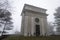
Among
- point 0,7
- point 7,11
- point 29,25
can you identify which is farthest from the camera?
point 7,11

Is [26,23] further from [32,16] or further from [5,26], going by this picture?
[5,26]

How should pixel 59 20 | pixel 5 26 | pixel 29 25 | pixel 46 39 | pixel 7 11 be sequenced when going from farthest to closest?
pixel 59 20, pixel 5 26, pixel 7 11, pixel 29 25, pixel 46 39

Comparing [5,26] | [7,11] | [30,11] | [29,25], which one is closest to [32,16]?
[30,11]

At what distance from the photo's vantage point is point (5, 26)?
69.4 ft

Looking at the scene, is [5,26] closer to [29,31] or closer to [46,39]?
[29,31]

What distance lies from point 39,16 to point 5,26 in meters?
10.9

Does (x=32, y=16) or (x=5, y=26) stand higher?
(x=32, y=16)

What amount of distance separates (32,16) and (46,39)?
1158 centimetres

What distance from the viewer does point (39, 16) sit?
721 inches

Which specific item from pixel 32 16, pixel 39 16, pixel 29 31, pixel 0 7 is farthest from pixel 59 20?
pixel 0 7

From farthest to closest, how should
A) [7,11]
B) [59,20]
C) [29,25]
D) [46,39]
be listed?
1. [59,20]
2. [7,11]
3. [29,25]
4. [46,39]

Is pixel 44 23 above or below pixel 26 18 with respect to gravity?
below

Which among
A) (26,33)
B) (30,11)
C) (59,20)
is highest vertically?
(30,11)

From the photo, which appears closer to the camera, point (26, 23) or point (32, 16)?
point (26, 23)
